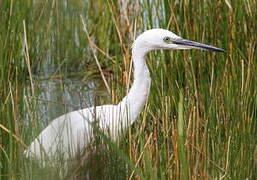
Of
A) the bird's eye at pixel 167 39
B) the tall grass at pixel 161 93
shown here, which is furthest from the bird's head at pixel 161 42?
the tall grass at pixel 161 93

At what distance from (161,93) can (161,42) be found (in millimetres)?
492

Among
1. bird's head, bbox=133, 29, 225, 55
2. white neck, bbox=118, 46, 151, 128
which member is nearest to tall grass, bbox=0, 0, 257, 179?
white neck, bbox=118, 46, 151, 128

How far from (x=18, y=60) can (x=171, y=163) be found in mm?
1615

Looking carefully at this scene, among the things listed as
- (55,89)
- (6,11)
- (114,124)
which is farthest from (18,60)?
(55,89)

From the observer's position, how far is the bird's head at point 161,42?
126 inches

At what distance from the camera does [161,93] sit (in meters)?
3.65

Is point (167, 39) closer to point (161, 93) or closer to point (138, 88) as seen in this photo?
point (138, 88)

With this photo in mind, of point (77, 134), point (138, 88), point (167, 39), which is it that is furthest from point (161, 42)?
point (77, 134)

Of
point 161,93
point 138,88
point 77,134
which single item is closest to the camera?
point 77,134

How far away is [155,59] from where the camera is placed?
3834 millimetres

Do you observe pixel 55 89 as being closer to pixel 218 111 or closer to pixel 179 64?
pixel 218 111

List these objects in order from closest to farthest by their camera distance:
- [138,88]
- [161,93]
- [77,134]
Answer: [77,134] → [138,88] → [161,93]

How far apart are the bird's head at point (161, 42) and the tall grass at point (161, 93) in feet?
0.50

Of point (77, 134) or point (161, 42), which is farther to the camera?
point (161, 42)
